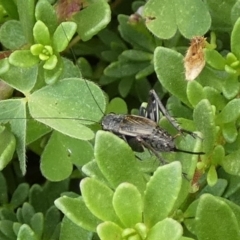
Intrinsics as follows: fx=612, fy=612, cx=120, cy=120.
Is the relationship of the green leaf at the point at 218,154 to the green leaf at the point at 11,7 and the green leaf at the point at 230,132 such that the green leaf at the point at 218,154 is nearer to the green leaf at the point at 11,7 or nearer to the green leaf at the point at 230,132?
the green leaf at the point at 230,132

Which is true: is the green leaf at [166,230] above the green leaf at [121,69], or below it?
above

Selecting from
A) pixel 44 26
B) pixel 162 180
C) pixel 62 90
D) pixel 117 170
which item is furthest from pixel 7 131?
pixel 162 180

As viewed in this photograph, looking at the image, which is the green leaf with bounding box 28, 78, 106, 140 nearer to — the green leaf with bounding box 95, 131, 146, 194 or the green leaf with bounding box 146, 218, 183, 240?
the green leaf with bounding box 95, 131, 146, 194

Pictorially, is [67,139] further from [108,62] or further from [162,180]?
[162,180]

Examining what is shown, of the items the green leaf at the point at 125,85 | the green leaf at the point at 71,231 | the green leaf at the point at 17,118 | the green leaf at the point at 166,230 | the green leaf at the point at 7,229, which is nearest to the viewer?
the green leaf at the point at 166,230

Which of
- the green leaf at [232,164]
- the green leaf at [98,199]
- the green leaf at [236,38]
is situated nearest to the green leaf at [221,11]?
the green leaf at [236,38]

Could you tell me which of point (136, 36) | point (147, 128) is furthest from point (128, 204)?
point (136, 36)

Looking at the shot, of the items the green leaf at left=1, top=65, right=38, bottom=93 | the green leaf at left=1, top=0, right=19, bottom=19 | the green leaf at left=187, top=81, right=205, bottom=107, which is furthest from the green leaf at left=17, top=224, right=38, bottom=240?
the green leaf at left=1, top=0, right=19, bottom=19
